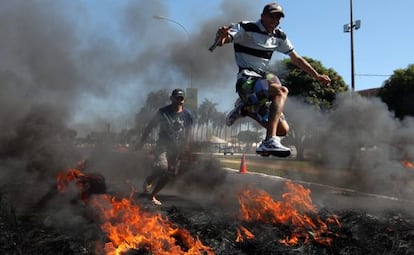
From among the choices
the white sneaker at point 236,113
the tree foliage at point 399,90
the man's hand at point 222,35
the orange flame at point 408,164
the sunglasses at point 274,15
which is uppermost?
the tree foliage at point 399,90

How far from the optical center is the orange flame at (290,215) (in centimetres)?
450

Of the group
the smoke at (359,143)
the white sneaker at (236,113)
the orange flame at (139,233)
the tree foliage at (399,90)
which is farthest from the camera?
the tree foliage at (399,90)

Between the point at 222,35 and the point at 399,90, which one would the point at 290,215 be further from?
the point at 399,90

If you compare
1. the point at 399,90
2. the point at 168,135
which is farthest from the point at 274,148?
the point at 399,90

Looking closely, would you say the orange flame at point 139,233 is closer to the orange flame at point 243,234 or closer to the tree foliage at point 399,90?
the orange flame at point 243,234

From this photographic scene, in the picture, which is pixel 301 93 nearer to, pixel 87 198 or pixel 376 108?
pixel 376 108

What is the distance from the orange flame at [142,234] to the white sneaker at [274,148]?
1.07 m

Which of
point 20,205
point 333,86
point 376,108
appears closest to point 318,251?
point 20,205

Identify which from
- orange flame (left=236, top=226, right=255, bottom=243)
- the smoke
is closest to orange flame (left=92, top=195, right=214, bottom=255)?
orange flame (left=236, top=226, right=255, bottom=243)

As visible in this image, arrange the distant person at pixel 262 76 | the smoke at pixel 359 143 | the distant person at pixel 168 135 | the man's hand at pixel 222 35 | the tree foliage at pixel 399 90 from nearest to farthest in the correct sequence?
the man's hand at pixel 222 35, the distant person at pixel 262 76, the distant person at pixel 168 135, the smoke at pixel 359 143, the tree foliage at pixel 399 90

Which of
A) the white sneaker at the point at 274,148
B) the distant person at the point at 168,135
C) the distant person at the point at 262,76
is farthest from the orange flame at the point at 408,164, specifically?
the white sneaker at the point at 274,148

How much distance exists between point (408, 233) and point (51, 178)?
4.85 m

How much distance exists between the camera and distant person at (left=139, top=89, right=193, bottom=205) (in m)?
6.89

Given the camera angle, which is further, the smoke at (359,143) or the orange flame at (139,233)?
the smoke at (359,143)
